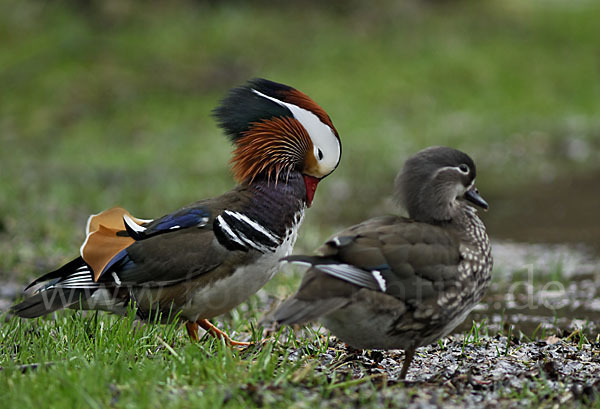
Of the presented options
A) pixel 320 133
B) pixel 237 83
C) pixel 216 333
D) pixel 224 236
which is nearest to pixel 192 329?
pixel 216 333

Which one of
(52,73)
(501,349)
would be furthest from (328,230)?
(52,73)

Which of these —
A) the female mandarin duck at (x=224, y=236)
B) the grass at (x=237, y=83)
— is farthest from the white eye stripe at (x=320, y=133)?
the grass at (x=237, y=83)

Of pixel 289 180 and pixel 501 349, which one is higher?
pixel 289 180

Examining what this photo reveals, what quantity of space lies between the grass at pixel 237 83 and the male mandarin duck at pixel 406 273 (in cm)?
56

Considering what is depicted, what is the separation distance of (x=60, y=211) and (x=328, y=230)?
3374 millimetres

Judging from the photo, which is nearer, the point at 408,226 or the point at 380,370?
the point at 408,226

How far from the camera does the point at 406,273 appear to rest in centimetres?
378

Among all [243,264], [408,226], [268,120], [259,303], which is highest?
[268,120]

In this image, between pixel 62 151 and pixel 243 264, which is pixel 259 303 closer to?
pixel 243 264

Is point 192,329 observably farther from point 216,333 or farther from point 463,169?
point 463,169

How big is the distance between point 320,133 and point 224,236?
0.87 metres

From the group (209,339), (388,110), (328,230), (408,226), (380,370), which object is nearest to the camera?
(408,226)

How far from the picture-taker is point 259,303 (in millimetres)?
6188

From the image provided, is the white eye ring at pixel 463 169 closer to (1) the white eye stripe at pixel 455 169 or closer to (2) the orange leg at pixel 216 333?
(1) the white eye stripe at pixel 455 169
